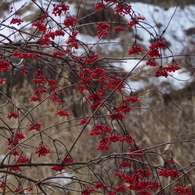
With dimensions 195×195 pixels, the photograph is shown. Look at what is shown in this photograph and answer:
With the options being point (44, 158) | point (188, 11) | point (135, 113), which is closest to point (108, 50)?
point (188, 11)

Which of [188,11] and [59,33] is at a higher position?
[188,11]

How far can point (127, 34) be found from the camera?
10.0 meters

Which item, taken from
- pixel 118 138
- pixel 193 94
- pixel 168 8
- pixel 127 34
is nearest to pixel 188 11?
pixel 168 8

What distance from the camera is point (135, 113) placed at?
18.9ft

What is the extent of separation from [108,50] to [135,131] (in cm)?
381

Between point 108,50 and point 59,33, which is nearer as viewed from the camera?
point 59,33

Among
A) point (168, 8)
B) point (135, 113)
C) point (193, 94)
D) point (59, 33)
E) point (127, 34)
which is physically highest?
point (127, 34)

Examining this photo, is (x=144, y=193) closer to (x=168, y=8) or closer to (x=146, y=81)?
(x=146, y=81)

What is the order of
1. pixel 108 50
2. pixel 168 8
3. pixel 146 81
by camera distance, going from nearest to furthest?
1. pixel 146 81
2. pixel 168 8
3. pixel 108 50

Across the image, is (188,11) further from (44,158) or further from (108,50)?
(44,158)

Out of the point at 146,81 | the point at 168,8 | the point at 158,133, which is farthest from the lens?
the point at 168,8

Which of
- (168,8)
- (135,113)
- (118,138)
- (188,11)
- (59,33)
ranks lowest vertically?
(118,138)


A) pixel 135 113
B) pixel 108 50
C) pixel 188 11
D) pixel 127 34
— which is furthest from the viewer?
pixel 127 34

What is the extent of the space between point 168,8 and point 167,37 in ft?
1.95
